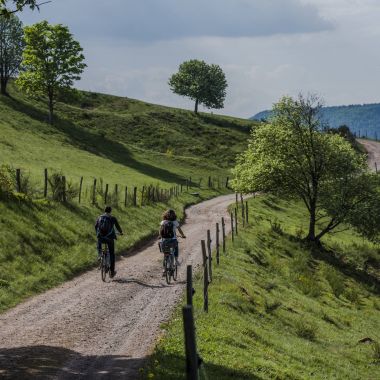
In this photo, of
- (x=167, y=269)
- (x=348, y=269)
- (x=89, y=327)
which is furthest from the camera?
(x=348, y=269)

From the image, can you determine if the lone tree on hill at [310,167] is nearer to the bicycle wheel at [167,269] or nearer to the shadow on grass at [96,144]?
the bicycle wheel at [167,269]

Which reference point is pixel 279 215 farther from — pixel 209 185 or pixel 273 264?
pixel 273 264

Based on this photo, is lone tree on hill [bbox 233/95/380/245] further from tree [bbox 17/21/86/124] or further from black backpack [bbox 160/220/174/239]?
tree [bbox 17/21/86/124]

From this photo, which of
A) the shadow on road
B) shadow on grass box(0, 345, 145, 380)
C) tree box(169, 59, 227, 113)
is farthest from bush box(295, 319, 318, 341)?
tree box(169, 59, 227, 113)

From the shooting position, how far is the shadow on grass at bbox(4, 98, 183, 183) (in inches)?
3039

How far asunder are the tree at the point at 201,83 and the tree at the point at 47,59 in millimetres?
62118

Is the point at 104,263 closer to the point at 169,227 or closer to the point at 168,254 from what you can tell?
the point at 168,254

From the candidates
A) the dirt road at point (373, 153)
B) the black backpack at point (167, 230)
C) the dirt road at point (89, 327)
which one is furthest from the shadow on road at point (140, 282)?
the dirt road at point (373, 153)

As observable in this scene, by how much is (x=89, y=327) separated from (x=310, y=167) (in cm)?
3132

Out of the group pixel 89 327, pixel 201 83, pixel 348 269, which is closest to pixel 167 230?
pixel 89 327

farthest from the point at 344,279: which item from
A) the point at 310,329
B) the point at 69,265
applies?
the point at 69,265

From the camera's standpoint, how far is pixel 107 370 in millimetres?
11750

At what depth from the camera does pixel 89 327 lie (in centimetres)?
1523

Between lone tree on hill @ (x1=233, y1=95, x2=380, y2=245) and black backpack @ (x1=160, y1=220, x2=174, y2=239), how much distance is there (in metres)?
23.1
